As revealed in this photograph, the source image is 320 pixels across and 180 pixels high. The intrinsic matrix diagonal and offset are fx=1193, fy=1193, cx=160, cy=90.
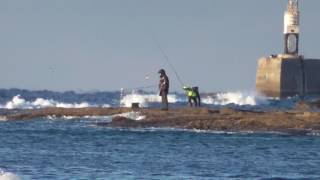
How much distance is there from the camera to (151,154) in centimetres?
3186

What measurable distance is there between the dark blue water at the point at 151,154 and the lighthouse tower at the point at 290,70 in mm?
61093

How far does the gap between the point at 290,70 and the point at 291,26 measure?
3.89 metres

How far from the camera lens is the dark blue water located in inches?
1054

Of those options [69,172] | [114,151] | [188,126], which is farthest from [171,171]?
[188,126]

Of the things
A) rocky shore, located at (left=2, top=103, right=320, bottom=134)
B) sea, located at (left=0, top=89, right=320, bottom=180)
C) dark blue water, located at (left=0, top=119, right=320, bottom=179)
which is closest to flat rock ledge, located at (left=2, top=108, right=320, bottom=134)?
rocky shore, located at (left=2, top=103, right=320, bottom=134)

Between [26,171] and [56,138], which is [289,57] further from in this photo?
[26,171]

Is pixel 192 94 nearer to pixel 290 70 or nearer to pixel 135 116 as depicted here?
pixel 135 116

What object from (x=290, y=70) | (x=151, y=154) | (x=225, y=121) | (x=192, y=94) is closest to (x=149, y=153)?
(x=151, y=154)

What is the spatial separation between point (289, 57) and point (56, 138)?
223ft

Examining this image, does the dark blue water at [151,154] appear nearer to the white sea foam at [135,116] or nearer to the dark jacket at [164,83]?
the white sea foam at [135,116]

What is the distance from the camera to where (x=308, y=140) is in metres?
37.6

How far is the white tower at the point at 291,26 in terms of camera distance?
104 m

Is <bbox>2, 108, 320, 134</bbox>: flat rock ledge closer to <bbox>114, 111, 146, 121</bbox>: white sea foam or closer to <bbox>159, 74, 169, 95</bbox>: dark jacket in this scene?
<bbox>114, 111, 146, 121</bbox>: white sea foam

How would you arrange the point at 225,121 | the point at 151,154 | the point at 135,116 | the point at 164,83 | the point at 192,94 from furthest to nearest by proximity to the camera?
the point at 192,94 → the point at 135,116 → the point at 164,83 → the point at 225,121 → the point at 151,154
